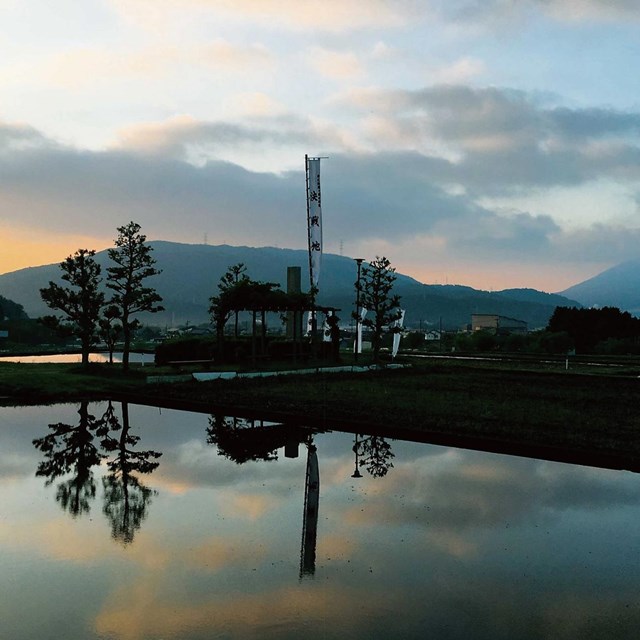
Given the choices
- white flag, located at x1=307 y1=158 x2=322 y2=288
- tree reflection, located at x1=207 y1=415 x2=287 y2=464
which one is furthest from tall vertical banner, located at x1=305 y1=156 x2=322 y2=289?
tree reflection, located at x1=207 y1=415 x2=287 y2=464

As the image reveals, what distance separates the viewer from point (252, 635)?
6.20 meters

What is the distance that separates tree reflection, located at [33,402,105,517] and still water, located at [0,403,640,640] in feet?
0.21

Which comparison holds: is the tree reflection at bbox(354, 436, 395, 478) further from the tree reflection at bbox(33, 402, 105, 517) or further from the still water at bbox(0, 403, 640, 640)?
the tree reflection at bbox(33, 402, 105, 517)

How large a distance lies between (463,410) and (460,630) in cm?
1270

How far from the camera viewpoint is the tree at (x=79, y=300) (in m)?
31.4

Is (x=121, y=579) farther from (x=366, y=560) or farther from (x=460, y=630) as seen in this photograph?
(x=460, y=630)

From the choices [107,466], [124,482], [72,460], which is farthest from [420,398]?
[124,482]

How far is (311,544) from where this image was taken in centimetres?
872

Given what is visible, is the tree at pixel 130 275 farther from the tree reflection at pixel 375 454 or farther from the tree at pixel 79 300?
the tree reflection at pixel 375 454

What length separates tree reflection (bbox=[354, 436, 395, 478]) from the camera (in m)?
13.0

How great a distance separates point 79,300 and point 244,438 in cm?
1979

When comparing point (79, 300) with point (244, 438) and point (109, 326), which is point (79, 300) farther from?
point (244, 438)

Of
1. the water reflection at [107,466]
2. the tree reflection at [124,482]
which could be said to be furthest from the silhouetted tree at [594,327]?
the tree reflection at [124,482]

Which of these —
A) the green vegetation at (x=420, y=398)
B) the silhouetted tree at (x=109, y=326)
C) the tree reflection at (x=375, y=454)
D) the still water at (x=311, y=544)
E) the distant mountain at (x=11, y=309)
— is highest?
the distant mountain at (x=11, y=309)
